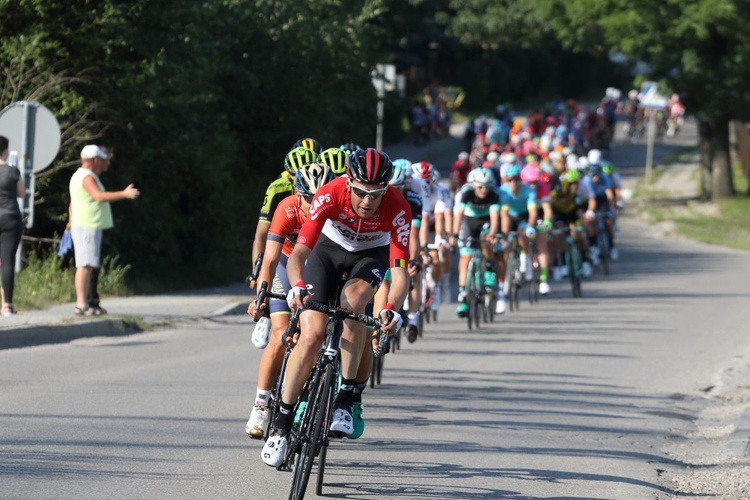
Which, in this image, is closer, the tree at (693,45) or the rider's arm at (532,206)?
the rider's arm at (532,206)

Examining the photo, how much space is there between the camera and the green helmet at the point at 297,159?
366 inches

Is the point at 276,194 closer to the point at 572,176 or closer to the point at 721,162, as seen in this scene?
the point at 572,176

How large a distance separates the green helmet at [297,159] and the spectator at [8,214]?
20.7ft

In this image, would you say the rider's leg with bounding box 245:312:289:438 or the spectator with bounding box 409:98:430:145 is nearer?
the rider's leg with bounding box 245:312:289:438

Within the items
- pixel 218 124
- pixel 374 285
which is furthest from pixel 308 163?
pixel 218 124

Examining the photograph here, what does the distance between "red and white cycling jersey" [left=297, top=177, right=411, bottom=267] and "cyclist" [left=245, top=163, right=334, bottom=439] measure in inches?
20.7

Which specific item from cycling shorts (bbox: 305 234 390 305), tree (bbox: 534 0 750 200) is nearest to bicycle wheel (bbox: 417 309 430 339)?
cycling shorts (bbox: 305 234 390 305)

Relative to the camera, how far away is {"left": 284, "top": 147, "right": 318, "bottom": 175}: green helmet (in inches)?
366

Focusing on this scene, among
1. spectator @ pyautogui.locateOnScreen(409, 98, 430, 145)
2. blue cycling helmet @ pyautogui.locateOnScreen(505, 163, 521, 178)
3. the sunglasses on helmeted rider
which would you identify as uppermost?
spectator @ pyautogui.locateOnScreen(409, 98, 430, 145)

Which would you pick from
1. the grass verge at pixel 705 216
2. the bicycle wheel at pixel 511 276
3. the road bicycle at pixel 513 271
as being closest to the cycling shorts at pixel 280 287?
the road bicycle at pixel 513 271

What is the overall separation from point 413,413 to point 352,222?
3.27m

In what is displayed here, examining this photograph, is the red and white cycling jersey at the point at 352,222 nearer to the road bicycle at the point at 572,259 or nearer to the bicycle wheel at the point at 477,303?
the bicycle wheel at the point at 477,303

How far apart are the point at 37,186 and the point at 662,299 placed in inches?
385

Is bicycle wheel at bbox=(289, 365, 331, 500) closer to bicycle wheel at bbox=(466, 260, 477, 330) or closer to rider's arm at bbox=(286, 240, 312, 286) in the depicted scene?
rider's arm at bbox=(286, 240, 312, 286)
